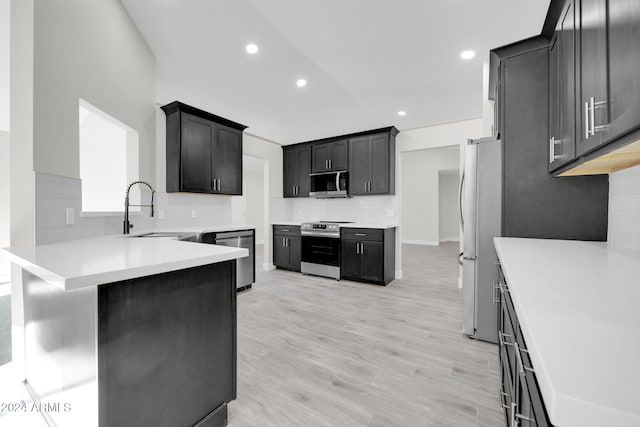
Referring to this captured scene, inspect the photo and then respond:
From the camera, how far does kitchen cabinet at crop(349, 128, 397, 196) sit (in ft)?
14.2

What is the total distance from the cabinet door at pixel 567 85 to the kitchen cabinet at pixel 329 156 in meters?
3.24

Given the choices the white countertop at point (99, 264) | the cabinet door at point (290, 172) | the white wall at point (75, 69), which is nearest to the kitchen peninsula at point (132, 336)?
the white countertop at point (99, 264)

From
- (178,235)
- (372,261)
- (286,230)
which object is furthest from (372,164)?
(178,235)

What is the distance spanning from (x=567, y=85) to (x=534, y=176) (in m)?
0.78

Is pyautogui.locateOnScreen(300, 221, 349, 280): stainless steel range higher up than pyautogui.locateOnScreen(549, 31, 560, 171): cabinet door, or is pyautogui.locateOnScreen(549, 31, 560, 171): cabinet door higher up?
pyautogui.locateOnScreen(549, 31, 560, 171): cabinet door

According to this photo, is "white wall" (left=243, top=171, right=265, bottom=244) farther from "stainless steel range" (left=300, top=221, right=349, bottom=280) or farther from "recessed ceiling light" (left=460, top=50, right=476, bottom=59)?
"recessed ceiling light" (left=460, top=50, right=476, bottom=59)

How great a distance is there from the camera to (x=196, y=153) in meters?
3.50

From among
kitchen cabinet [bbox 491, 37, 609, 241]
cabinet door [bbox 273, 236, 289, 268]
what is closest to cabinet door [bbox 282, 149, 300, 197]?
cabinet door [bbox 273, 236, 289, 268]

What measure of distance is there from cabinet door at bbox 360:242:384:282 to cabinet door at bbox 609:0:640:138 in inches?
125

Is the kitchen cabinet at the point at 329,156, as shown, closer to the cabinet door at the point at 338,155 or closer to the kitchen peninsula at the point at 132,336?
the cabinet door at the point at 338,155

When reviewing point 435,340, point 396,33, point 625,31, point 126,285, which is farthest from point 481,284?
point 126,285

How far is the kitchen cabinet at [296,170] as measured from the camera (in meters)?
5.18

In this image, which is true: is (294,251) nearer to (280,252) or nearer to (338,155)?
(280,252)

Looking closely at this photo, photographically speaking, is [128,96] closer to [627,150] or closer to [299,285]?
[299,285]
